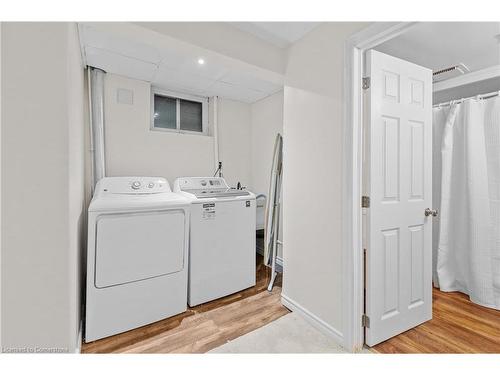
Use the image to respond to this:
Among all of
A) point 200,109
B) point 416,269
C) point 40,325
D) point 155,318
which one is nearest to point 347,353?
point 416,269

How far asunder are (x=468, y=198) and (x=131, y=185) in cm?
324

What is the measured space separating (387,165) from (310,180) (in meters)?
0.52

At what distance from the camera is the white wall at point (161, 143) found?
8.07ft

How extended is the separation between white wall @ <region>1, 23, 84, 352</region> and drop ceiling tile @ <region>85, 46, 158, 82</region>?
115 cm

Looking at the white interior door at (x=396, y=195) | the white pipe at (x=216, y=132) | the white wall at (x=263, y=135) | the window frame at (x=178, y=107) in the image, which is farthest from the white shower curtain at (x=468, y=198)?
the window frame at (x=178, y=107)

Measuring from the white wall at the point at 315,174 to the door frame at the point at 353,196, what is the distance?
2.2 inches

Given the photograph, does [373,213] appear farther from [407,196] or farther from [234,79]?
[234,79]

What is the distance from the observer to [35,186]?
102 cm

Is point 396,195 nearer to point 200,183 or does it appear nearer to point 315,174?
point 315,174

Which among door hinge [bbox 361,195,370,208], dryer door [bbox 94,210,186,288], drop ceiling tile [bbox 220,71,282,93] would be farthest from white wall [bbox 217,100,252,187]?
door hinge [bbox 361,195,370,208]

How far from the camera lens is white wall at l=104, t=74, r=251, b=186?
2.46 meters

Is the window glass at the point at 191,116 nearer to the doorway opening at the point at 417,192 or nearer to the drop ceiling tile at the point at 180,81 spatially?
the drop ceiling tile at the point at 180,81

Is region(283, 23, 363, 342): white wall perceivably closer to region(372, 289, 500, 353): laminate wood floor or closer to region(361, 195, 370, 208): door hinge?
region(361, 195, 370, 208): door hinge

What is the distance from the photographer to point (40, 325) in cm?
104
